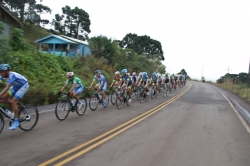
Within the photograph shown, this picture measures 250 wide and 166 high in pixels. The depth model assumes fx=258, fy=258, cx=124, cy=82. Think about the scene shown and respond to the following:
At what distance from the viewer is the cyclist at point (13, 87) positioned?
6.98m

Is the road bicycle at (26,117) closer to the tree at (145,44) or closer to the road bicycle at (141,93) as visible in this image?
the road bicycle at (141,93)

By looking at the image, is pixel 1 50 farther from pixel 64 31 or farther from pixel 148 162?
pixel 64 31

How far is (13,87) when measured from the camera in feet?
25.2

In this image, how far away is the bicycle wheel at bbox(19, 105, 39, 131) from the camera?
7.73 meters

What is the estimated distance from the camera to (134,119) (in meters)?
10.6

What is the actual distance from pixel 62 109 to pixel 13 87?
2.57 m

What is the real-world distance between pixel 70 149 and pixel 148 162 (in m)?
1.90

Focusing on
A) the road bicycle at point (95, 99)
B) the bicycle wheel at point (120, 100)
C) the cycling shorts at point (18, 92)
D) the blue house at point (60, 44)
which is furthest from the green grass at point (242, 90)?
the blue house at point (60, 44)

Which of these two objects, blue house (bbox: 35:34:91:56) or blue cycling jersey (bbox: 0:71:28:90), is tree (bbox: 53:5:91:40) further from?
blue cycling jersey (bbox: 0:71:28:90)

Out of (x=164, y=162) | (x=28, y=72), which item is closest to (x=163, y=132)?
(x=164, y=162)

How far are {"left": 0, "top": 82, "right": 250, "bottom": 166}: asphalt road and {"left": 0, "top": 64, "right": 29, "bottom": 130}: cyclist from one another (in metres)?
0.69

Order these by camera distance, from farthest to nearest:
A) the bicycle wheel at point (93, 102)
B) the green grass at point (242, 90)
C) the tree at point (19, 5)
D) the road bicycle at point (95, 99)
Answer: the tree at point (19, 5)
the green grass at point (242, 90)
the road bicycle at point (95, 99)
the bicycle wheel at point (93, 102)

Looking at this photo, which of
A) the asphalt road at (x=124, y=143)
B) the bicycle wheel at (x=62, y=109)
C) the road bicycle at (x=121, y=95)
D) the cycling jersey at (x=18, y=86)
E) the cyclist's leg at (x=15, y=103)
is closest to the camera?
the asphalt road at (x=124, y=143)

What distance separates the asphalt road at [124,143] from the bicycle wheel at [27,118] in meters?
0.20
